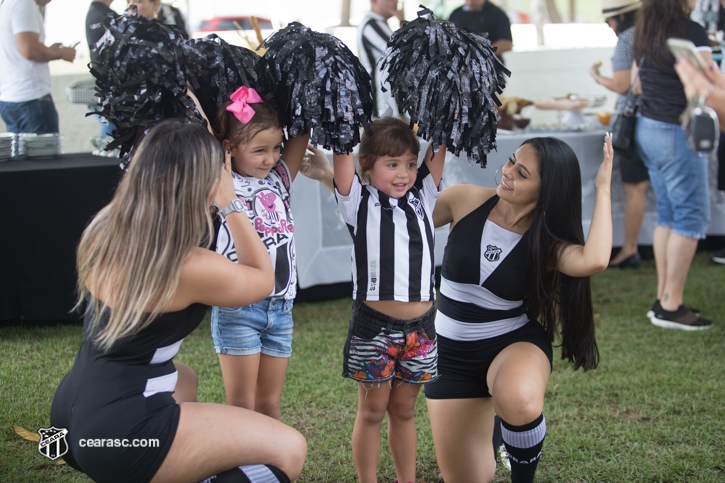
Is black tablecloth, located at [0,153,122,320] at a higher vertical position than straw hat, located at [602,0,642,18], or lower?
lower

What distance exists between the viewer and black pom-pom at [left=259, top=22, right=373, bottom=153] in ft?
6.71

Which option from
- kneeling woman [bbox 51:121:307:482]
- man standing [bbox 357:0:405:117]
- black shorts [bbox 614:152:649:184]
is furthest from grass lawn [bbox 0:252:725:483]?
man standing [bbox 357:0:405:117]

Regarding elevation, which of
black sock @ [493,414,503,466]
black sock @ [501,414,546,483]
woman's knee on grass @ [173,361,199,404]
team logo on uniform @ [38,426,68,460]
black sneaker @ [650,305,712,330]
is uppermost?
team logo on uniform @ [38,426,68,460]

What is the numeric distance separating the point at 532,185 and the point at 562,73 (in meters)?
7.21

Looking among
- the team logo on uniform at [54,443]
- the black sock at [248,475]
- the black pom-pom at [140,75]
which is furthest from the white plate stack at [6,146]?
the black sock at [248,475]

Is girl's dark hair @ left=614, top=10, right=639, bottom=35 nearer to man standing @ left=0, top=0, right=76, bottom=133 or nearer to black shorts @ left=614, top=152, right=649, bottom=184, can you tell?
black shorts @ left=614, top=152, right=649, bottom=184

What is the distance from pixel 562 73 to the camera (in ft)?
30.3

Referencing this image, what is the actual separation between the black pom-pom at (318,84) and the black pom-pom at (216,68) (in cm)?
5

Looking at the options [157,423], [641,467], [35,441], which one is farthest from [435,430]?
[35,441]

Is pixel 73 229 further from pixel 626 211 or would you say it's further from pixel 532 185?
pixel 626 211

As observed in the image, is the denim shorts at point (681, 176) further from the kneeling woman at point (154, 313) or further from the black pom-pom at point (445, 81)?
the kneeling woman at point (154, 313)

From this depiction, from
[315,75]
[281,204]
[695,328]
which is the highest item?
[315,75]

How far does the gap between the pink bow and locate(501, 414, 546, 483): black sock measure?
1080mm

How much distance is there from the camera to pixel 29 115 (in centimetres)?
438
